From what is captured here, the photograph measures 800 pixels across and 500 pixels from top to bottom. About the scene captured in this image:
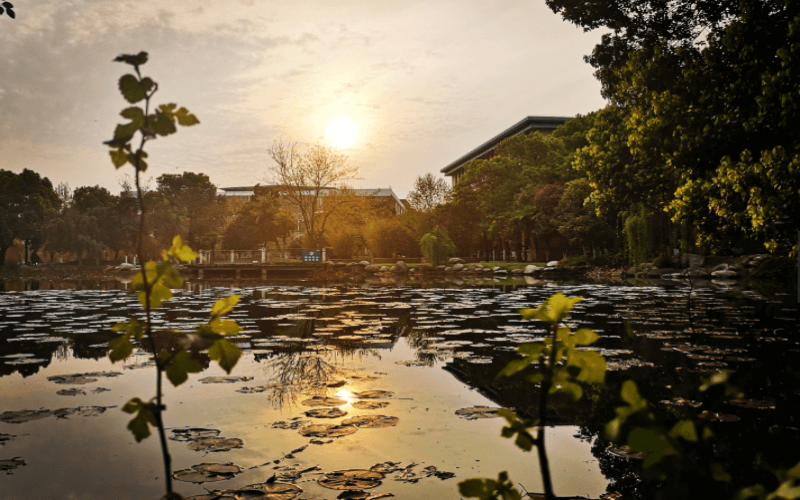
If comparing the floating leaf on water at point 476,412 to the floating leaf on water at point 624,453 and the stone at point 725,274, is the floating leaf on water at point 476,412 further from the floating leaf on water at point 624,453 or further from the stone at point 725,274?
the stone at point 725,274

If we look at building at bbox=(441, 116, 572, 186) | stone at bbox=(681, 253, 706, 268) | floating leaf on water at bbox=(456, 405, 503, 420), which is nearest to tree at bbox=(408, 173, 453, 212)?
building at bbox=(441, 116, 572, 186)

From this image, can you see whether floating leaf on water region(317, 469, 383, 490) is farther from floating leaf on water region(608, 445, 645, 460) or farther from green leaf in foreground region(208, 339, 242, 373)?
green leaf in foreground region(208, 339, 242, 373)

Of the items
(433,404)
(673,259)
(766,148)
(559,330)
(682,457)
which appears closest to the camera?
(682,457)

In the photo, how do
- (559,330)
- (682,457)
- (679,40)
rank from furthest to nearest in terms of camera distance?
(679,40) < (559,330) < (682,457)

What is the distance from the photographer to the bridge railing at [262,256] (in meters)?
40.0

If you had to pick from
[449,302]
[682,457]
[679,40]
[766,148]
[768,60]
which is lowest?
[449,302]

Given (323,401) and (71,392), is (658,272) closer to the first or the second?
(323,401)

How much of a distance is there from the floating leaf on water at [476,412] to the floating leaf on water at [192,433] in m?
1.61

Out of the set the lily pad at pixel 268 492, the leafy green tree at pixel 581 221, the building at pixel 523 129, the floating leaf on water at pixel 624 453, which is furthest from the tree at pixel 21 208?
the floating leaf on water at pixel 624 453

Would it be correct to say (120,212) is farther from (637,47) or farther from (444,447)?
(444,447)

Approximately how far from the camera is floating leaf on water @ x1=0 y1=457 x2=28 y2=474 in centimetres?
279

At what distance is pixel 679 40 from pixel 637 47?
3.79ft

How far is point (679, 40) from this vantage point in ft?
44.2

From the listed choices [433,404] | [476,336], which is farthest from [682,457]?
[476,336]
